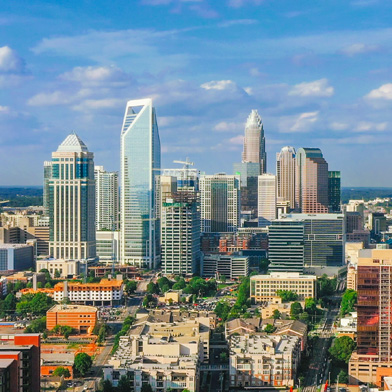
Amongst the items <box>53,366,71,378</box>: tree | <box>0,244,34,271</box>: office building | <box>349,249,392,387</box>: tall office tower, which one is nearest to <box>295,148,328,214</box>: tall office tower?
<box>0,244,34,271</box>: office building

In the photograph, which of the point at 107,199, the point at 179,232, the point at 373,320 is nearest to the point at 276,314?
the point at 373,320

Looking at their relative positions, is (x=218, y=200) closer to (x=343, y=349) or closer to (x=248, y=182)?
(x=248, y=182)

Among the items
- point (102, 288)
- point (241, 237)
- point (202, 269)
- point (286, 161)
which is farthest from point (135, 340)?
point (286, 161)

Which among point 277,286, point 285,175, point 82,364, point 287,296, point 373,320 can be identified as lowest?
point 82,364

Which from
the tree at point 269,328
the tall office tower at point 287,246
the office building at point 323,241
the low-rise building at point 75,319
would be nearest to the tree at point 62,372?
the low-rise building at point 75,319

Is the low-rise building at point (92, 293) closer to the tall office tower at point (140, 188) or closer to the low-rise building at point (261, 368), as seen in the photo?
the tall office tower at point (140, 188)

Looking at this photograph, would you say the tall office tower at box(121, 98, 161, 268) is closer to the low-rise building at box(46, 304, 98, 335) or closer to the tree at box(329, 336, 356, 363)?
the low-rise building at box(46, 304, 98, 335)
